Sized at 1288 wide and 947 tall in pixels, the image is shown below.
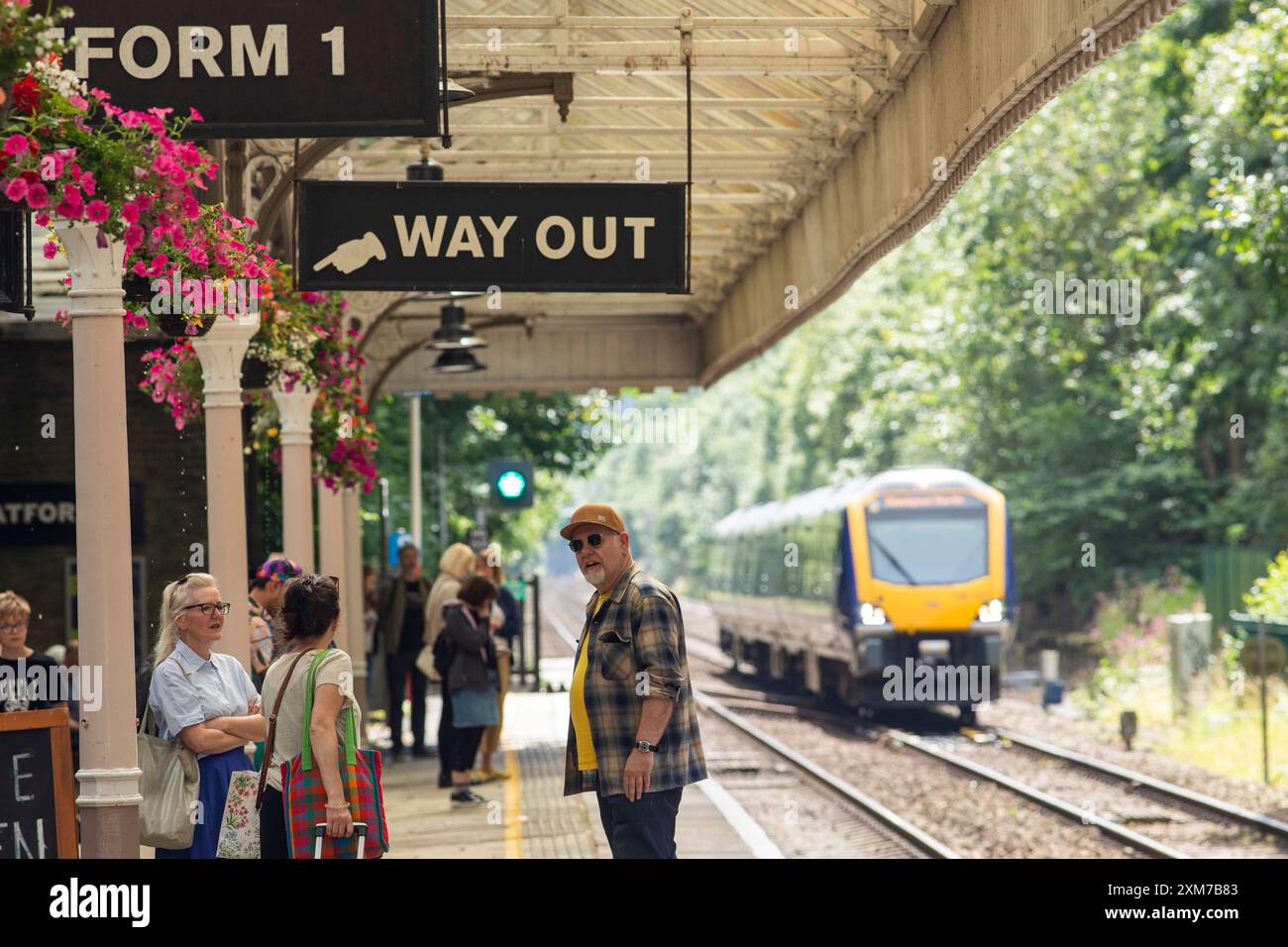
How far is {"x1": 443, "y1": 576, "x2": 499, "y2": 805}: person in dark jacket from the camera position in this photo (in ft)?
42.7

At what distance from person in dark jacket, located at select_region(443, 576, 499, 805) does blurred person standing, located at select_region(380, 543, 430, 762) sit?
2765 millimetres

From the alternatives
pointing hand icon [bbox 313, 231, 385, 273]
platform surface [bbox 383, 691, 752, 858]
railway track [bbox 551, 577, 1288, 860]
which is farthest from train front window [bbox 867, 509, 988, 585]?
pointing hand icon [bbox 313, 231, 385, 273]

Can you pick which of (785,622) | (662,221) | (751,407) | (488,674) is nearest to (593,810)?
(488,674)

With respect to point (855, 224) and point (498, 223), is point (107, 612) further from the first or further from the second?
point (855, 224)

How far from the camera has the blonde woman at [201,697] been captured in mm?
6852

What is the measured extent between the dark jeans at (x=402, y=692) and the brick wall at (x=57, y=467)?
6.41 feet

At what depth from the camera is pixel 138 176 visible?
6152 mm

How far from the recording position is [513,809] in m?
12.9

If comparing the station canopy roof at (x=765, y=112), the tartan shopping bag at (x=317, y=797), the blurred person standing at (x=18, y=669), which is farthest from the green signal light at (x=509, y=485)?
the tartan shopping bag at (x=317, y=797)

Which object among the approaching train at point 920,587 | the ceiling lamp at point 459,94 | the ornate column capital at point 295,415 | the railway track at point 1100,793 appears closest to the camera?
the ceiling lamp at point 459,94

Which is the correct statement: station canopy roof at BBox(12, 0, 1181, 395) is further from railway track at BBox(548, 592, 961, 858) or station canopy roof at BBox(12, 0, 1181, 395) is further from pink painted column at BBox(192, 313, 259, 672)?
railway track at BBox(548, 592, 961, 858)

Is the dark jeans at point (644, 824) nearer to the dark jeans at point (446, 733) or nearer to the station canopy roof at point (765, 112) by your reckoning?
the station canopy roof at point (765, 112)

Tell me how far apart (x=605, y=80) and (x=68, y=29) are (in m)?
5.73

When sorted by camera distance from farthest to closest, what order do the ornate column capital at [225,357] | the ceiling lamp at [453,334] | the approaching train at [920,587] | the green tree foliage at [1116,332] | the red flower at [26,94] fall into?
the green tree foliage at [1116,332] → the approaching train at [920,587] → the ceiling lamp at [453,334] → the ornate column capital at [225,357] → the red flower at [26,94]
